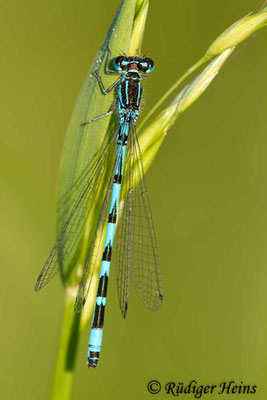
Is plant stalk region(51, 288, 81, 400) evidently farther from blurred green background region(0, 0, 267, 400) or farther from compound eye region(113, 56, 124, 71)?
compound eye region(113, 56, 124, 71)

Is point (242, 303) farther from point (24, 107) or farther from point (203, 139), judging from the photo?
point (24, 107)

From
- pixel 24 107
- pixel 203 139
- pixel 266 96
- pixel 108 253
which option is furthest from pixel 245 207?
pixel 24 107

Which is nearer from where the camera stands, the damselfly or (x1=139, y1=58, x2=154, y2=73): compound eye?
the damselfly

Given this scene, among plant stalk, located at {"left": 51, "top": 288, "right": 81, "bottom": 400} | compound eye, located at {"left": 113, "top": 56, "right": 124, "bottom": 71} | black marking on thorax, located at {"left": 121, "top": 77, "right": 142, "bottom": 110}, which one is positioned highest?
black marking on thorax, located at {"left": 121, "top": 77, "right": 142, "bottom": 110}

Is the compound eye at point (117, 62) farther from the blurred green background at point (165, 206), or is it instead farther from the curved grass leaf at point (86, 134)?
the blurred green background at point (165, 206)

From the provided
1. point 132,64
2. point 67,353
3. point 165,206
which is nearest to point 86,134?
point 132,64

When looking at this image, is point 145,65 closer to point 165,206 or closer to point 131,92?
point 131,92

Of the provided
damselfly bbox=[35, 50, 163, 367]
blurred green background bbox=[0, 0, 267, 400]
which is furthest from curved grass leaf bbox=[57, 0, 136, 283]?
blurred green background bbox=[0, 0, 267, 400]
